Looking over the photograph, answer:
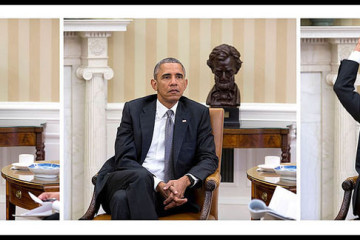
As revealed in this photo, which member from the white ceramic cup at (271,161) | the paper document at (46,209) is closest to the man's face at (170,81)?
the paper document at (46,209)

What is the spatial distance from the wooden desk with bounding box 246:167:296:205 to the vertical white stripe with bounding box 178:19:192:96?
4.13 feet

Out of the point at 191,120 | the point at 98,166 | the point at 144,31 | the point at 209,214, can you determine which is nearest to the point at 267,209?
the point at 209,214

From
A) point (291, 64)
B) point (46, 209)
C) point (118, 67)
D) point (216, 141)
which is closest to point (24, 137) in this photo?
point (46, 209)

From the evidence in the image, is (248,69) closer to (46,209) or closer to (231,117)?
(231,117)

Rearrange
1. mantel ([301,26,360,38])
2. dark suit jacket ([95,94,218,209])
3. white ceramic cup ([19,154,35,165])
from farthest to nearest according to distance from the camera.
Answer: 1. white ceramic cup ([19,154,35,165])
2. mantel ([301,26,360,38])
3. dark suit jacket ([95,94,218,209])

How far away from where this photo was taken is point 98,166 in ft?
23.1

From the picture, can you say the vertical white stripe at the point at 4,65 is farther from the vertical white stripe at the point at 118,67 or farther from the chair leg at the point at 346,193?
the chair leg at the point at 346,193

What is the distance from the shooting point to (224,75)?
23.8ft

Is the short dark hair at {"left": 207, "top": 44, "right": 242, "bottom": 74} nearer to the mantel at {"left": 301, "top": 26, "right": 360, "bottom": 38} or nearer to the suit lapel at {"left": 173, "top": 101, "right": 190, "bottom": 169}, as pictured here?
the mantel at {"left": 301, "top": 26, "right": 360, "bottom": 38}

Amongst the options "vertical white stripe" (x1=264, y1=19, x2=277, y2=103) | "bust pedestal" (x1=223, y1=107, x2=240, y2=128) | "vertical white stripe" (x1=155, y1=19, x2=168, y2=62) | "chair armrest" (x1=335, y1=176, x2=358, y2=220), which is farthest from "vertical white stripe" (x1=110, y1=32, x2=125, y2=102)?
"chair armrest" (x1=335, y1=176, x2=358, y2=220)

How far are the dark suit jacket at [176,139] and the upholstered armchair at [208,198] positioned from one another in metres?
0.08

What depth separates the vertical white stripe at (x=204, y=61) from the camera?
7395mm

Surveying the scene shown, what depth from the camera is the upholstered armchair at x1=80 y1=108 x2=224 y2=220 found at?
5574mm

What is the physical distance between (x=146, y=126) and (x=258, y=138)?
169cm
